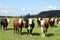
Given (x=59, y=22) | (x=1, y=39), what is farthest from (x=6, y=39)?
(x=59, y=22)

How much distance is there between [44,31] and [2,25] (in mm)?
9799

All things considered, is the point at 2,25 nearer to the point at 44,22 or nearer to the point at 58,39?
the point at 44,22

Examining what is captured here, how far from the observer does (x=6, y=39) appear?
2034cm

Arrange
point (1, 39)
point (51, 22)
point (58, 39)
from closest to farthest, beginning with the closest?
point (1, 39) < point (58, 39) < point (51, 22)

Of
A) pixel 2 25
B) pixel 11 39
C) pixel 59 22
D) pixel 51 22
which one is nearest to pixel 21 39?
pixel 11 39

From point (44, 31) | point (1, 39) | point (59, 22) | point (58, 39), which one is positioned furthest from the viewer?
point (59, 22)

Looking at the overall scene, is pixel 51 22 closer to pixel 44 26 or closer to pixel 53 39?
pixel 44 26

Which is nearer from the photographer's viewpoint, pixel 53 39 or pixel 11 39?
pixel 11 39

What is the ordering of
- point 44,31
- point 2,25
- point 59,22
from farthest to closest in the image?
→ point 59,22, point 2,25, point 44,31

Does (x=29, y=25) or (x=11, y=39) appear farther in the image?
(x=29, y=25)

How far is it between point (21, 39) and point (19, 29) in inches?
219

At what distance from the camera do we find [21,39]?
68.9ft

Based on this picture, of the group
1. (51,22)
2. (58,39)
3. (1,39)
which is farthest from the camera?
(51,22)

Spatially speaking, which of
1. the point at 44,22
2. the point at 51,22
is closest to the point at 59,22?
the point at 51,22
